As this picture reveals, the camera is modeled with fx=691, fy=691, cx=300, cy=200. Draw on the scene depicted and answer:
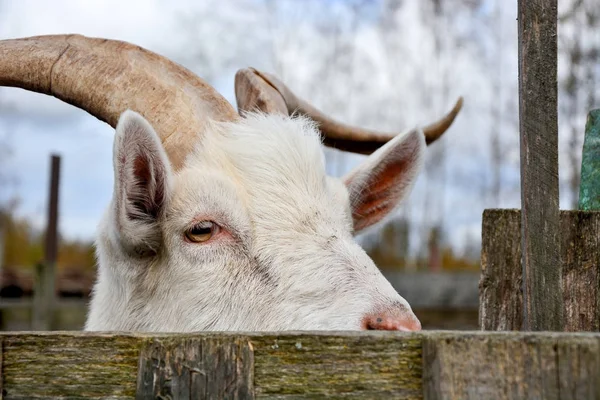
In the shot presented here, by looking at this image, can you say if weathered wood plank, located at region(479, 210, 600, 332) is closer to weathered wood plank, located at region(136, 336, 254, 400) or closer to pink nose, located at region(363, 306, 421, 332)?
pink nose, located at region(363, 306, 421, 332)

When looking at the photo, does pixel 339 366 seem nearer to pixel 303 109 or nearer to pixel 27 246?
pixel 303 109

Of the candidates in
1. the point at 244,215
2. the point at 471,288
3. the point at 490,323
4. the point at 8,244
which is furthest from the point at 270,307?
the point at 8,244

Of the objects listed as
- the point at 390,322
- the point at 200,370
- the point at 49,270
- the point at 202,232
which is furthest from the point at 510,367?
the point at 49,270

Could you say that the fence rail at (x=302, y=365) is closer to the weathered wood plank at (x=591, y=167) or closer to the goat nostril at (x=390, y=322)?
the goat nostril at (x=390, y=322)

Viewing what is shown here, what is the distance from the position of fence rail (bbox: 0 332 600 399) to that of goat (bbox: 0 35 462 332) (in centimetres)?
78

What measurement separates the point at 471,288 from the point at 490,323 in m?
9.03

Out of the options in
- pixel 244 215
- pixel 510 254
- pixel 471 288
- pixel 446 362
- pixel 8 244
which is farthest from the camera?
pixel 8 244

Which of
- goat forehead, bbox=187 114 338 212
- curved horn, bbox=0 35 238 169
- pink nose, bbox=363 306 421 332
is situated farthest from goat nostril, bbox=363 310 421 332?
curved horn, bbox=0 35 238 169

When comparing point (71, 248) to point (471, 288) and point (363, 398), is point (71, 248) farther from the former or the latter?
point (363, 398)

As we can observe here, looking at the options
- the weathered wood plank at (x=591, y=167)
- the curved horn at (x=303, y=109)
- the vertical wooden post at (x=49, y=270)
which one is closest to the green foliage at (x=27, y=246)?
the vertical wooden post at (x=49, y=270)

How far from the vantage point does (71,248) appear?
5006 cm

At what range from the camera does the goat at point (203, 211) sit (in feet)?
8.43

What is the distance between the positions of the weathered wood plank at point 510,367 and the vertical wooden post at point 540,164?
1.72 ft

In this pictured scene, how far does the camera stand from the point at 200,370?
153 cm
